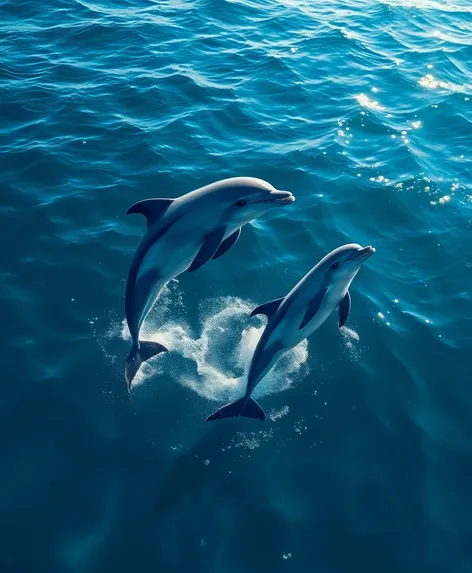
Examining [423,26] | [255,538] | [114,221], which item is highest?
[423,26]

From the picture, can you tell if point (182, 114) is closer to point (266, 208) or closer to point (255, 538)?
point (266, 208)

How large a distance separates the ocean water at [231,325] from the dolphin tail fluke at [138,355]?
626 millimetres

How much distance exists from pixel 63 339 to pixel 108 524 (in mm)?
4602

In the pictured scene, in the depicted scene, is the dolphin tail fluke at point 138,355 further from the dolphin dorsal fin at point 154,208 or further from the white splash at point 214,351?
the dolphin dorsal fin at point 154,208

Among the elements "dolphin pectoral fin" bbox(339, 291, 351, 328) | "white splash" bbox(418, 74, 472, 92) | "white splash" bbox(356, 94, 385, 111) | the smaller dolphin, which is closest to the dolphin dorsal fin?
the smaller dolphin

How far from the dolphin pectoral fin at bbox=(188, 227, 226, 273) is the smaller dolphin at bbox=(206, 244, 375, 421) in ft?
5.13

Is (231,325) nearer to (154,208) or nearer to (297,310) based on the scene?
(297,310)

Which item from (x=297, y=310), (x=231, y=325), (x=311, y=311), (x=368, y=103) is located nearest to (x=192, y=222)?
(x=297, y=310)

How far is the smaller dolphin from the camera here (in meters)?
10.9

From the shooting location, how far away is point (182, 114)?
799 inches

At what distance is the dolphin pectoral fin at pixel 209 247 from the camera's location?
1031 cm

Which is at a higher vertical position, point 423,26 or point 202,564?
point 423,26

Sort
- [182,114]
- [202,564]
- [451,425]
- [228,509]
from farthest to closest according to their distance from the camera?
[182,114], [451,425], [228,509], [202,564]

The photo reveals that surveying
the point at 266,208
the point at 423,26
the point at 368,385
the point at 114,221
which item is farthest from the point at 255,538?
the point at 423,26
